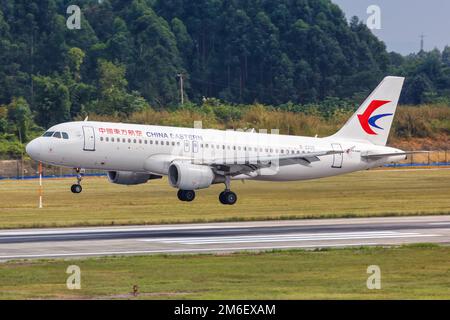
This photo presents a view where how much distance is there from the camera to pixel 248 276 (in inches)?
1398

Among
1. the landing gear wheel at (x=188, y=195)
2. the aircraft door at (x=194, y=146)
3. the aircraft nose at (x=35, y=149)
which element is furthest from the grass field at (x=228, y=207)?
the aircraft door at (x=194, y=146)

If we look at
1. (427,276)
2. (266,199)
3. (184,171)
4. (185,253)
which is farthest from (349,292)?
(266,199)

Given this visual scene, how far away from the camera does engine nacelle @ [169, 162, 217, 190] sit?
59719 mm

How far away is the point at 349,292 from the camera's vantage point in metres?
31.7

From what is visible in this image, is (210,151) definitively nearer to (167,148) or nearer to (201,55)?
(167,148)

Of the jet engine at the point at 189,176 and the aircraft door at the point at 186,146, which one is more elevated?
the aircraft door at the point at 186,146

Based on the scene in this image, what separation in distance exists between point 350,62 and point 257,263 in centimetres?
13890

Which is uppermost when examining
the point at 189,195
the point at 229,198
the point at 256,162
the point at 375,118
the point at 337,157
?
the point at 375,118

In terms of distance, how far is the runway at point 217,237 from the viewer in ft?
144

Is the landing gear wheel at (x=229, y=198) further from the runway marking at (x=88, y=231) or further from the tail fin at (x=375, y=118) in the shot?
the tail fin at (x=375, y=118)

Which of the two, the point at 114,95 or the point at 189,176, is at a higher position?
the point at 114,95

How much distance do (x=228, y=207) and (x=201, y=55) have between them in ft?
360

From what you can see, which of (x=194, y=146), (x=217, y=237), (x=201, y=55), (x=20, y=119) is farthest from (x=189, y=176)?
(x=201, y=55)

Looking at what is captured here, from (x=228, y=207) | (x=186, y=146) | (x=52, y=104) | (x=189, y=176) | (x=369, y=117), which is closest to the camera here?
(x=189, y=176)
